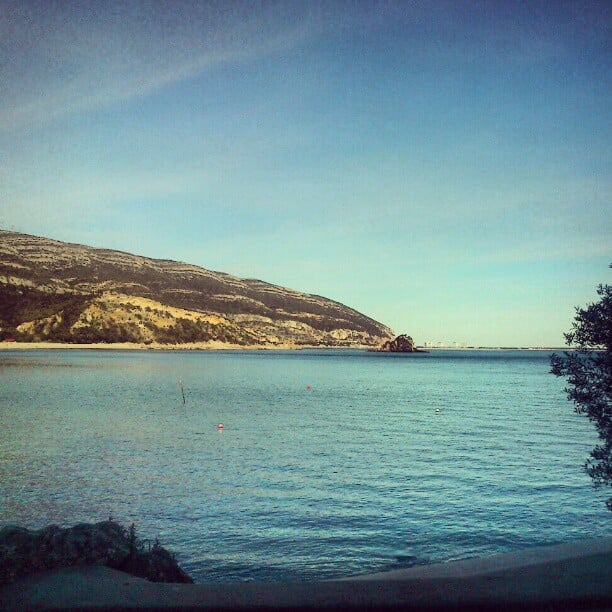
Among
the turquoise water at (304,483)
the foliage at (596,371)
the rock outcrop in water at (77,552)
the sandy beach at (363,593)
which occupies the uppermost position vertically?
Answer: the foliage at (596,371)

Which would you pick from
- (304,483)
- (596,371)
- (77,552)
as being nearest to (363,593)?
(77,552)

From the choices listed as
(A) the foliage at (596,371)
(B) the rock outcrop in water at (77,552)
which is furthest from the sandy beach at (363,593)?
(A) the foliage at (596,371)

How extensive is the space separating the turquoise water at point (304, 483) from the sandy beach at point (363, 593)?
708cm

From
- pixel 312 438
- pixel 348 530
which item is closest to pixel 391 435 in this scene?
pixel 312 438

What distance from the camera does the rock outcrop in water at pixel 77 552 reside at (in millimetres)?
10344

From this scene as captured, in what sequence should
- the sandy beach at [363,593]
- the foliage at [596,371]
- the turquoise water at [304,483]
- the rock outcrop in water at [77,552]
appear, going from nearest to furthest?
the sandy beach at [363,593]
the rock outcrop in water at [77,552]
the foliage at [596,371]
the turquoise water at [304,483]

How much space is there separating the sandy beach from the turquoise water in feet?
23.2

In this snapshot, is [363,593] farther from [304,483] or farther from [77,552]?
[304,483]

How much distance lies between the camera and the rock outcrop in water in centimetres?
1034

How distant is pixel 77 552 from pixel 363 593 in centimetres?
589

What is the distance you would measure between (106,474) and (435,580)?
77.5ft

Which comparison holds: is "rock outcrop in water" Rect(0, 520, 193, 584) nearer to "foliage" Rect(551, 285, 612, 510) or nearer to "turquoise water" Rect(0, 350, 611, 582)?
"turquoise water" Rect(0, 350, 611, 582)

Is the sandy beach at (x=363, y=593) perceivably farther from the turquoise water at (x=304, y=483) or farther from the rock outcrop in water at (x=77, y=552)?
the turquoise water at (x=304, y=483)

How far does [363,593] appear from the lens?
7.29 metres
